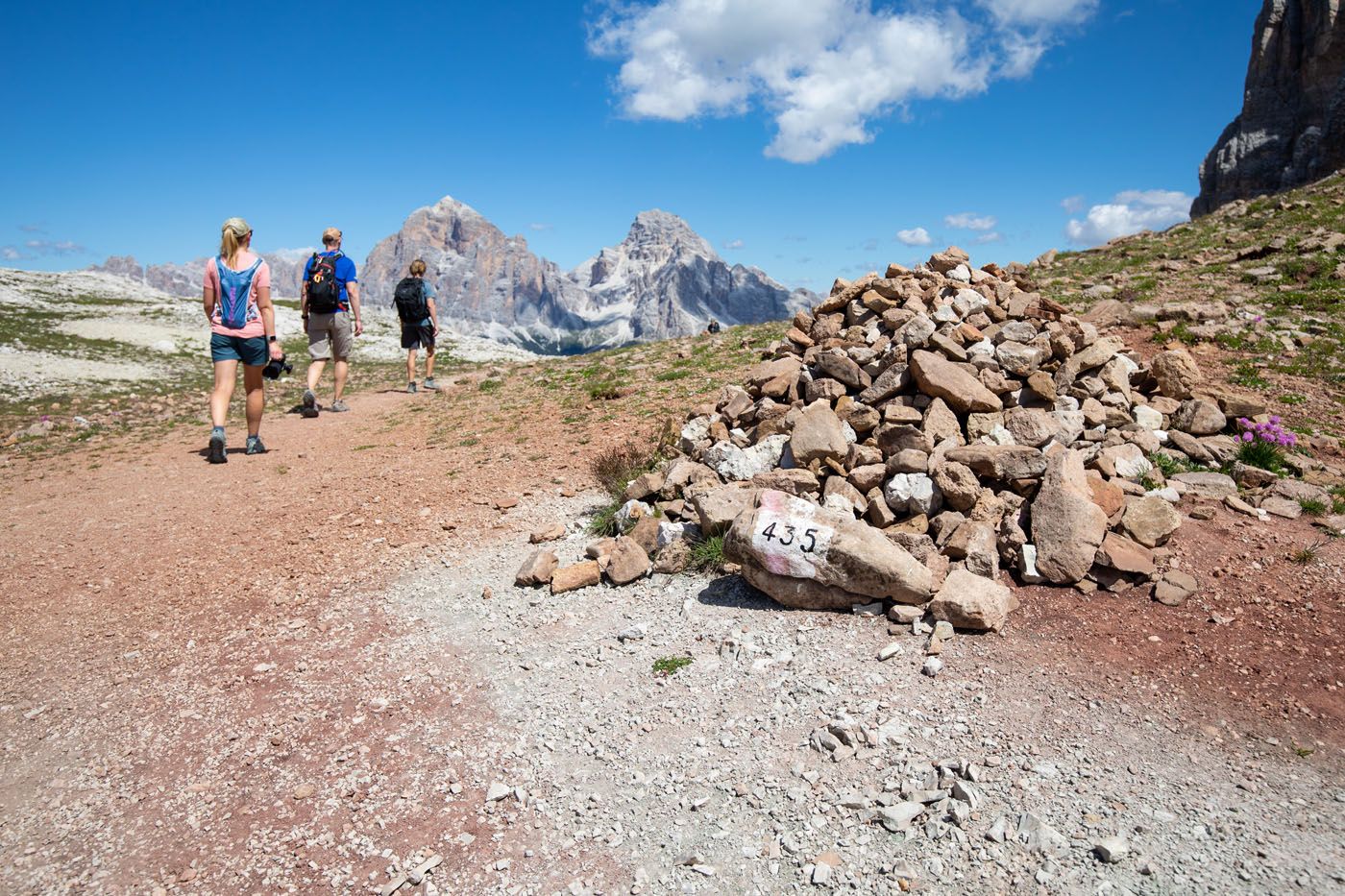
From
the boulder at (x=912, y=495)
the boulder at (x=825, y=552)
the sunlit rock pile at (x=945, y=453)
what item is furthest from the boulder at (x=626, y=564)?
the boulder at (x=912, y=495)

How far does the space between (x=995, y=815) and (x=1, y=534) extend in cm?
1149

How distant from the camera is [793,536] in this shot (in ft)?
22.4

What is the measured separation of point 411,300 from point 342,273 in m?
2.97

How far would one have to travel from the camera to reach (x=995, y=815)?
4.39 m

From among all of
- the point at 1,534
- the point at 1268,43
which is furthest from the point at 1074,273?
the point at 1268,43

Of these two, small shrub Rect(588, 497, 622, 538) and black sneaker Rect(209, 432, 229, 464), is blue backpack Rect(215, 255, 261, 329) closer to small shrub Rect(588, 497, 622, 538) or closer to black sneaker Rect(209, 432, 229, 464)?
black sneaker Rect(209, 432, 229, 464)

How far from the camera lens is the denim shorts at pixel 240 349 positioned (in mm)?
10719

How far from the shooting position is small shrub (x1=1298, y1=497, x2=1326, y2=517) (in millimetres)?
7578

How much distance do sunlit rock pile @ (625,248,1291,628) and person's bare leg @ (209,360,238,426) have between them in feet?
22.4

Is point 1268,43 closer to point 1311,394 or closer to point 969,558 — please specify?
point 1311,394

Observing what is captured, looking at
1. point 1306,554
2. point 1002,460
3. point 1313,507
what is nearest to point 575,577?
point 1002,460

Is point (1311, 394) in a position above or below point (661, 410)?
above

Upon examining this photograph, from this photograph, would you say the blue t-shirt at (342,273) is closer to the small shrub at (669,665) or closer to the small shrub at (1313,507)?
the small shrub at (669,665)

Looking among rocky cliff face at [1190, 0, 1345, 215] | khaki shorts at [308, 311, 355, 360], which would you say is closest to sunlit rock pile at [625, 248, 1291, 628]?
khaki shorts at [308, 311, 355, 360]
